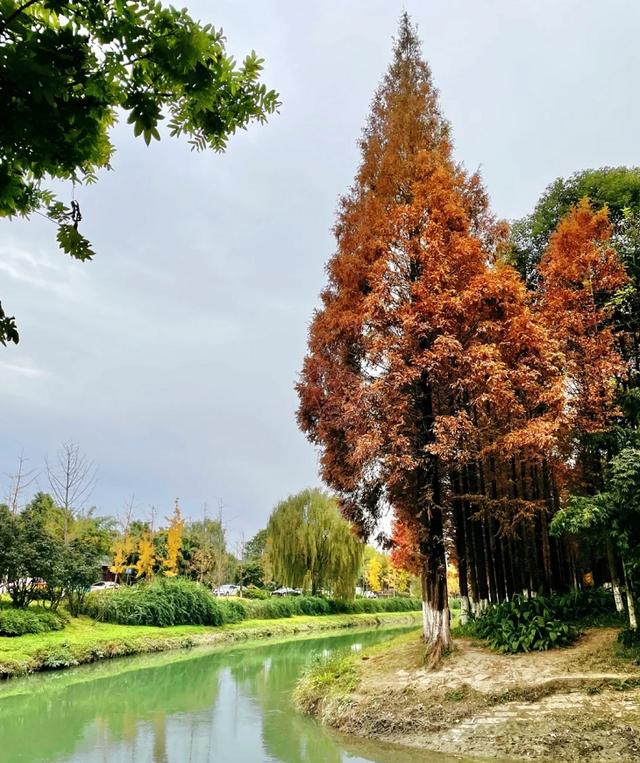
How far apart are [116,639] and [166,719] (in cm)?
950

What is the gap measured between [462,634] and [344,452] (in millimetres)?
4078

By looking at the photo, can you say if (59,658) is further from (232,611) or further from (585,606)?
(585,606)

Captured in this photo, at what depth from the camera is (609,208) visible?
1247 centimetres

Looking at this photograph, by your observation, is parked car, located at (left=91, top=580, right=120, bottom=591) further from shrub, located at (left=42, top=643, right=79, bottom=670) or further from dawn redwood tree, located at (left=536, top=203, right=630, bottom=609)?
dawn redwood tree, located at (left=536, top=203, right=630, bottom=609)

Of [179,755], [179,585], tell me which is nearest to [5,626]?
[179,585]

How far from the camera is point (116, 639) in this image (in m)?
18.2

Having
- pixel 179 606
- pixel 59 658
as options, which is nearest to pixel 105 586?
pixel 179 606

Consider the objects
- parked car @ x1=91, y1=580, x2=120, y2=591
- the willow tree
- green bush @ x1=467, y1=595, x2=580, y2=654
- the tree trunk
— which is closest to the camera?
green bush @ x1=467, y1=595, x2=580, y2=654

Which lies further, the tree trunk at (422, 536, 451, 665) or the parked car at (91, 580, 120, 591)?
the parked car at (91, 580, 120, 591)

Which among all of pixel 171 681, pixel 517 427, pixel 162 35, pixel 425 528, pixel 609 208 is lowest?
pixel 171 681

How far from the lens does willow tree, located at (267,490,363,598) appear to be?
2781 centimetres

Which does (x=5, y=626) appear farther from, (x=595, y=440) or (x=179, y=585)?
(x=595, y=440)

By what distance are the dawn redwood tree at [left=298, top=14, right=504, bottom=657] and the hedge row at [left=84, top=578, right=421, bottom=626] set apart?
13.1 metres

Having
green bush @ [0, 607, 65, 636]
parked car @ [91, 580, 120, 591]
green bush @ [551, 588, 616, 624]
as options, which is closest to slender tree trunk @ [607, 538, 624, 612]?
green bush @ [551, 588, 616, 624]
